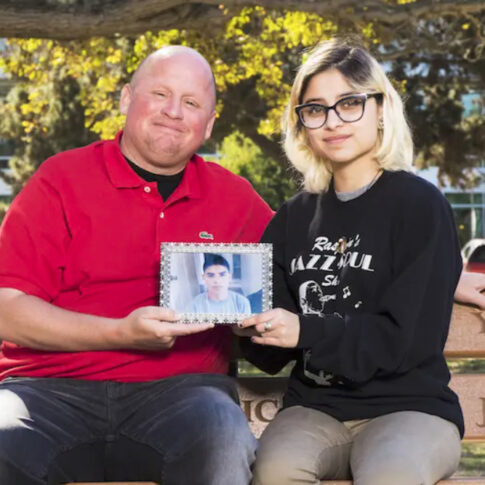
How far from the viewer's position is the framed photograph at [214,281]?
3.34m

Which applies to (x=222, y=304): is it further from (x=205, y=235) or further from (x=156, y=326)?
(x=205, y=235)

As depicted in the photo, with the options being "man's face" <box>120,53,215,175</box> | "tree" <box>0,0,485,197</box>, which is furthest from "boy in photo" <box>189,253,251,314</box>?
"tree" <box>0,0,485,197</box>

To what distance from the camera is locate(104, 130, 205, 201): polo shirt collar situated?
3.84m

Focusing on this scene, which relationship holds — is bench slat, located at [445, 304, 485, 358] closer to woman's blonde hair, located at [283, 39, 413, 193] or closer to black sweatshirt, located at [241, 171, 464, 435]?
black sweatshirt, located at [241, 171, 464, 435]

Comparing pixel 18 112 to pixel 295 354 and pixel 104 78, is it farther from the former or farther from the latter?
pixel 295 354

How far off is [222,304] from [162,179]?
808mm

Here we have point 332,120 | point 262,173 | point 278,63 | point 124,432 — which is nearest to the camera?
point 124,432

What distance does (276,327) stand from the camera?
3369 millimetres

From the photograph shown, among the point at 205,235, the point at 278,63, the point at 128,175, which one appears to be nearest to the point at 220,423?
the point at 205,235

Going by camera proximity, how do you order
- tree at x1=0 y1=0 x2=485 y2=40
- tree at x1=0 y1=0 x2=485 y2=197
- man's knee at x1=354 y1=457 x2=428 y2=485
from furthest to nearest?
1. tree at x1=0 y1=0 x2=485 y2=197
2. tree at x1=0 y1=0 x2=485 y2=40
3. man's knee at x1=354 y1=457 x2=428 y2=485

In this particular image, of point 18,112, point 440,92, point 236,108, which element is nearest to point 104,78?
Answer: point 236,108

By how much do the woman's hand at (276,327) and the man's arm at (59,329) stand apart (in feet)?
0.84

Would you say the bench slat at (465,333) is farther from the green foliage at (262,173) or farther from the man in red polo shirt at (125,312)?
the green foliage at (262,173)

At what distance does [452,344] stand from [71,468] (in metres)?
1.52
